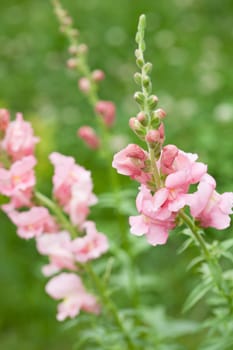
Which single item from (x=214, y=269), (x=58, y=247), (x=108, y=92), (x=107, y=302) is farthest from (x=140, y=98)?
(x=108, y=92)

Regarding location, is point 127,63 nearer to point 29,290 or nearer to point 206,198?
point 29,290

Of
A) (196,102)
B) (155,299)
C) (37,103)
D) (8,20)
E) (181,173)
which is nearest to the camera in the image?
(181,173)

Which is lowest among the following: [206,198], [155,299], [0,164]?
[206,198]

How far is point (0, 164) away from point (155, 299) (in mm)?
2415

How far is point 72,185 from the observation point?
8.53 feet

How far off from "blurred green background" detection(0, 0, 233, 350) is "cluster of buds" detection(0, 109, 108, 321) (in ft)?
3.63

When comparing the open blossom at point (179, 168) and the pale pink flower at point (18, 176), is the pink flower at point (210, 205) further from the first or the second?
the pale pink flower at point (18, 176)

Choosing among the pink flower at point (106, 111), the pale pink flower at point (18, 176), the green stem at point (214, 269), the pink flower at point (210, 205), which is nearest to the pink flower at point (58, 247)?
the pale pink flower at point (18, 176)

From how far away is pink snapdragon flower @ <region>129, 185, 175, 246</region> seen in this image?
1.95 m

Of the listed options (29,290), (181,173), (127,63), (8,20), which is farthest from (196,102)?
(181,173)

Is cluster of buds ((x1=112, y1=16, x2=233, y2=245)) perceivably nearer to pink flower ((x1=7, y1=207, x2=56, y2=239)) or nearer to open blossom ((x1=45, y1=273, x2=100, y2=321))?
pink flower ((x1=7, y1=207, x2=56, y2=239))

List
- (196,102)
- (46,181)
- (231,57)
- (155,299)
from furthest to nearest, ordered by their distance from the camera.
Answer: (231,57) < (196,102) < (46,181) < (155,299)

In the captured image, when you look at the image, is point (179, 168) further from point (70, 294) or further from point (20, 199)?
point (70, 294)

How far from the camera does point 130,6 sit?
8.22m
